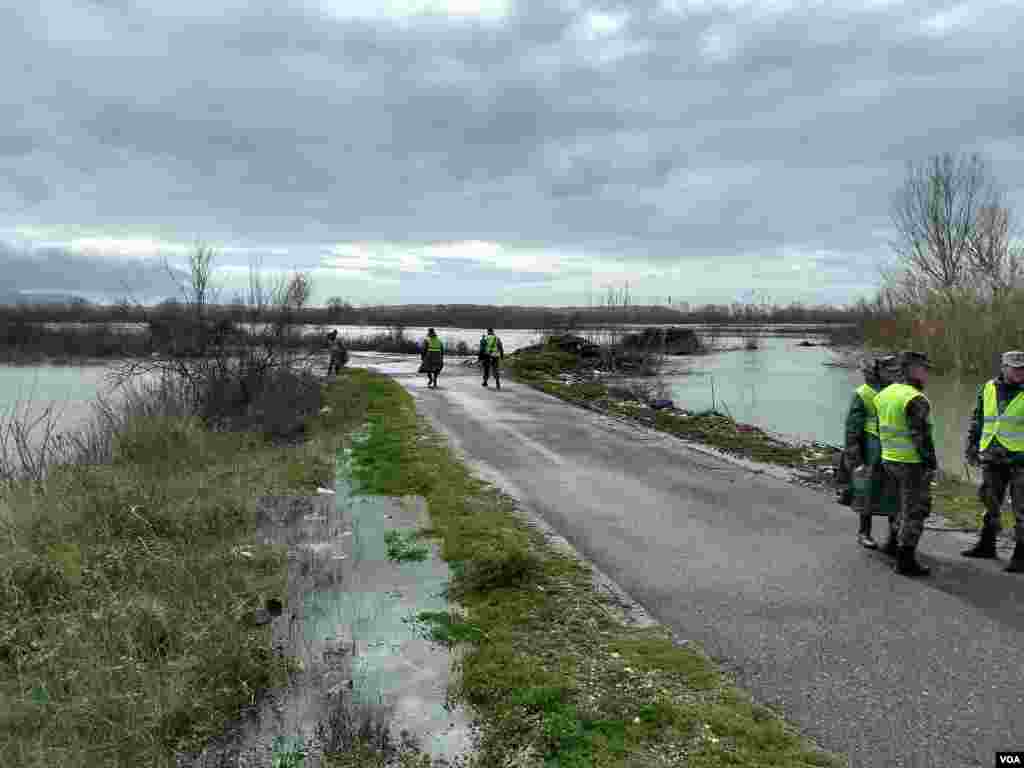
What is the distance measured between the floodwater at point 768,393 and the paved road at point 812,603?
23.7ft

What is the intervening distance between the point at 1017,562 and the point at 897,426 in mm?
1581

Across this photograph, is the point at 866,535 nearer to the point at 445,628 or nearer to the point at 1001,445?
the point at 1001,445

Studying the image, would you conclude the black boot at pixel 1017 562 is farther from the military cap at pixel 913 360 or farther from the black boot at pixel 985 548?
the military cap at pixel 913 360

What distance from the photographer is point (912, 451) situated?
6129mm

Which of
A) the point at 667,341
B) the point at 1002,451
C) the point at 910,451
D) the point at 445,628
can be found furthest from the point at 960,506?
the point at 667,341

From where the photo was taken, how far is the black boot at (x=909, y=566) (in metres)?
6.11

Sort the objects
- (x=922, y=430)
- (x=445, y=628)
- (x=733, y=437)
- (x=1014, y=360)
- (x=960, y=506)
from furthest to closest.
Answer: (x=733, y=437), (x=960, y=506), (x=1014, y=360), (x=922, y=430), (x=445, y=628)

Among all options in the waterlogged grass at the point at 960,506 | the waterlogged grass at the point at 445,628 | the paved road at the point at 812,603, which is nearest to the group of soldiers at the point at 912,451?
the paved road at the point at 812,603

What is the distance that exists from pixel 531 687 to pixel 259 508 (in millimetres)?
5744

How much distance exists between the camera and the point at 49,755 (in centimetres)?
375

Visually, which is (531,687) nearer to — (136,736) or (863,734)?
(863,734)

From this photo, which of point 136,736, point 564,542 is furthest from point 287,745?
point 564,542

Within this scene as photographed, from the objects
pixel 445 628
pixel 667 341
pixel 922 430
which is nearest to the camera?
pixel 445 628

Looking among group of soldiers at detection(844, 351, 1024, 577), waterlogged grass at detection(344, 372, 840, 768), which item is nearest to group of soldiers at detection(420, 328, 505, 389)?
waterlogged grass at detection(344, 372, 840, 768)
